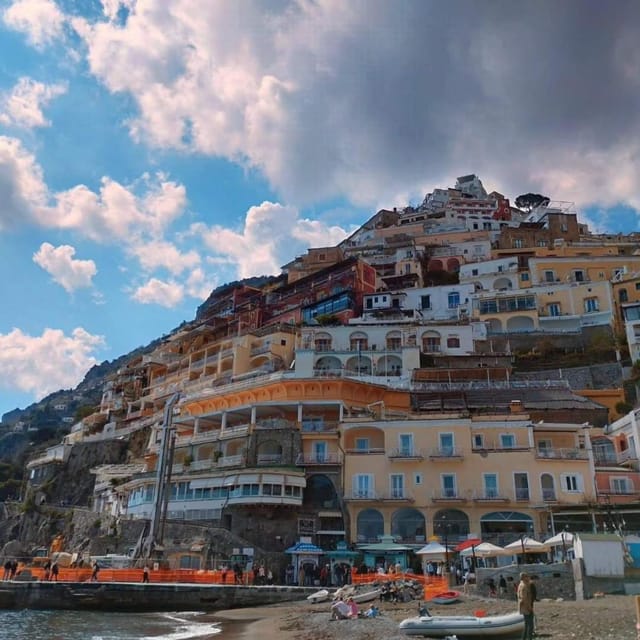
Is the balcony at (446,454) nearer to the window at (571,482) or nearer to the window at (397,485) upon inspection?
the window at (397,485)

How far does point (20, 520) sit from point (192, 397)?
87.7ft

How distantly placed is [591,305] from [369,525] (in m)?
33.1

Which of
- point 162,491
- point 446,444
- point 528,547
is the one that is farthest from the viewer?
point 446,444

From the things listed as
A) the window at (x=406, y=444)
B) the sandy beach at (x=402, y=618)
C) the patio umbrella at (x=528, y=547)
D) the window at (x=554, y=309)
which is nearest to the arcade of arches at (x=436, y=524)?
the window at (x=406, y=444)

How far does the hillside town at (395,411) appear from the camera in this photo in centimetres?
3616

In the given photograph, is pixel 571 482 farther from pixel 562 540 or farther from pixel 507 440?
pixel 562 540

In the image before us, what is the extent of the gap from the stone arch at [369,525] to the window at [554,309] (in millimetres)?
31272

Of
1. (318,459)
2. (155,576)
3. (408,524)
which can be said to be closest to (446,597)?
(408,524)

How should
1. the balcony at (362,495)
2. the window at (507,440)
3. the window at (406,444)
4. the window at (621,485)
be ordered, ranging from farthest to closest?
the window at (406,444), the window at (507,440), the balcony at (362,495), the window at (621,485)

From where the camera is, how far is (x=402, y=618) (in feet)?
69.0

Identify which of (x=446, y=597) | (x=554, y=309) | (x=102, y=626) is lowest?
(x=102, y=626)

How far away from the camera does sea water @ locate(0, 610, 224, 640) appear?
2172 cm

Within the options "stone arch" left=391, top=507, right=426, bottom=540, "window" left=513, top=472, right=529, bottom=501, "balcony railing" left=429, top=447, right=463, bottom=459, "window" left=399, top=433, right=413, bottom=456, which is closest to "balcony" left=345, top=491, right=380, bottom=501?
"stone arch" left=391, top=507, right=426, bottom=540

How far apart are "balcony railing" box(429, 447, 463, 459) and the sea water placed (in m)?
15.8
